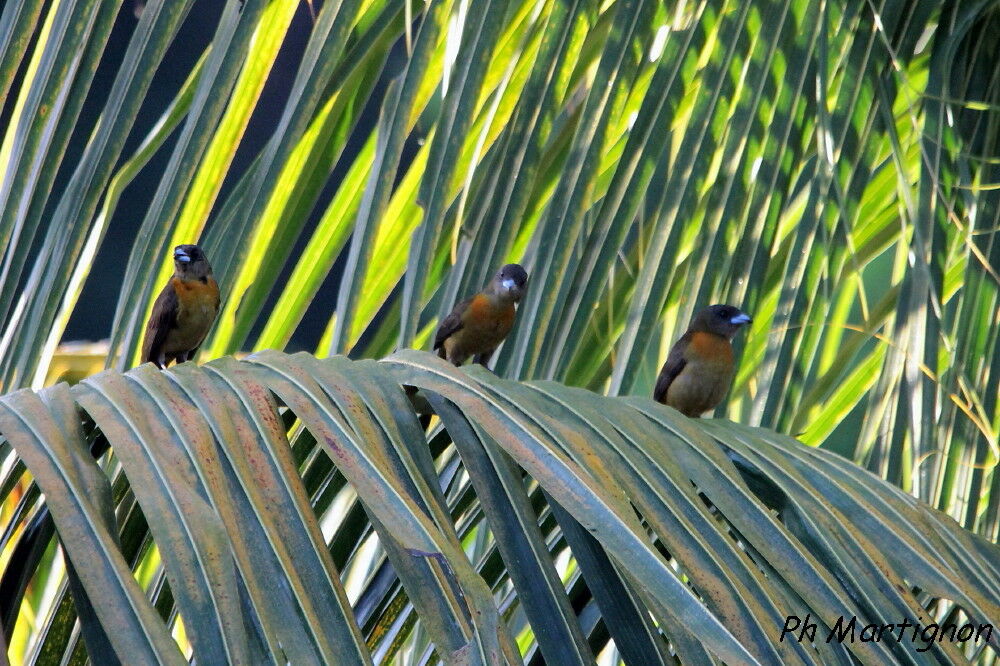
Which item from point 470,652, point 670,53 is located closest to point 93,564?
point 470,652

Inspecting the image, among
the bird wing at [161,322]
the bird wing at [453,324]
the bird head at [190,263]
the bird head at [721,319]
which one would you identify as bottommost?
the bird wing at [161,322]

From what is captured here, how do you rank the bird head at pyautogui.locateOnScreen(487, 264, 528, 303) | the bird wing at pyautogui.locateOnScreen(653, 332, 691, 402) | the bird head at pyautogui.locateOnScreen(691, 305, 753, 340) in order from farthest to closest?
the bird wing at pyautogui.locateOnScreen(653, 332, 691, 402)
the bird head at pyautogui.locateOnScreen(487, 264, 528, 303)
the bird head at pyautogui.locateOnScreen(691, 305, 753, 340)

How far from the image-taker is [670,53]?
2.38m

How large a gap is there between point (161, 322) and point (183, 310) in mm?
93

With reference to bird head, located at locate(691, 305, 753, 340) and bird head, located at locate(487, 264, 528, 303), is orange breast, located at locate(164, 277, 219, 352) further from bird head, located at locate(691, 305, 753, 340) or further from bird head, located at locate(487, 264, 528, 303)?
bird head, located at locate(691, 305, 753, 340)

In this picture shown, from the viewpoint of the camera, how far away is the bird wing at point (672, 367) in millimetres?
4398

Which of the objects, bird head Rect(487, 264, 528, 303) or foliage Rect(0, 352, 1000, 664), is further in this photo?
bird head Rect(487, 264, 528, 303)

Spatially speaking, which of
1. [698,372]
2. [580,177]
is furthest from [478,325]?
[580,177]

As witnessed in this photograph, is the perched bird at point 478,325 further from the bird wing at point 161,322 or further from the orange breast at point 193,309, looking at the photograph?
the bird wing at point 161,322

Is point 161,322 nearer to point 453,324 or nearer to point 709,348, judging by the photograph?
point 453,324

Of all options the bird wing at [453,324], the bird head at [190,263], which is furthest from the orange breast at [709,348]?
the bird head at [190,263]

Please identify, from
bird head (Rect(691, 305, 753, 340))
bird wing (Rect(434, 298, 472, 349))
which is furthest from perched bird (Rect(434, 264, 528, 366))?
bird head (Rect(691, 305, 753, 340))

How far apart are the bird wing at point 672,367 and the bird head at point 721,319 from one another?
178mm

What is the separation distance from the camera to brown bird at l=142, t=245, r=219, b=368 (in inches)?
184
